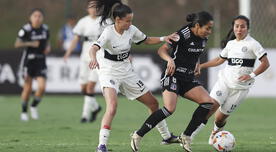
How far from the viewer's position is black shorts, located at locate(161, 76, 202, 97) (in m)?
9.76

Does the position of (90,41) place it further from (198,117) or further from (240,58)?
(198,117)

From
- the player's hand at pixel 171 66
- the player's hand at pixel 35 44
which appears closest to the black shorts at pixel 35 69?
the player's hand at pixel 35 44

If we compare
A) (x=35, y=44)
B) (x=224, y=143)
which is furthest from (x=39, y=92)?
(x=224, y=143)

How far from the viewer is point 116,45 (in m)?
9.80

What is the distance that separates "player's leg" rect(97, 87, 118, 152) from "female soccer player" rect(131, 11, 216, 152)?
46 cm

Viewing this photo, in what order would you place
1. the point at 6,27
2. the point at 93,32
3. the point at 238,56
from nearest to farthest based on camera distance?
the point at 238,56, the point at 93,32, the point at 6,27

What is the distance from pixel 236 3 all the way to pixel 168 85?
18.0 metres

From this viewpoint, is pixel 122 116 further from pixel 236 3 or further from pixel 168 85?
pixel 236 3

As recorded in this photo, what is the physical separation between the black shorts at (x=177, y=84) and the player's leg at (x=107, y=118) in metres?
0.70

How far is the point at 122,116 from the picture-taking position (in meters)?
16.1

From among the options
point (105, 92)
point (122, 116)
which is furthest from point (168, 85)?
point (122, 116)

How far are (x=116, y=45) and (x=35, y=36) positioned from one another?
6091 mm

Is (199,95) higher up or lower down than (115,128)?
higher up

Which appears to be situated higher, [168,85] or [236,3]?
[168,85]
